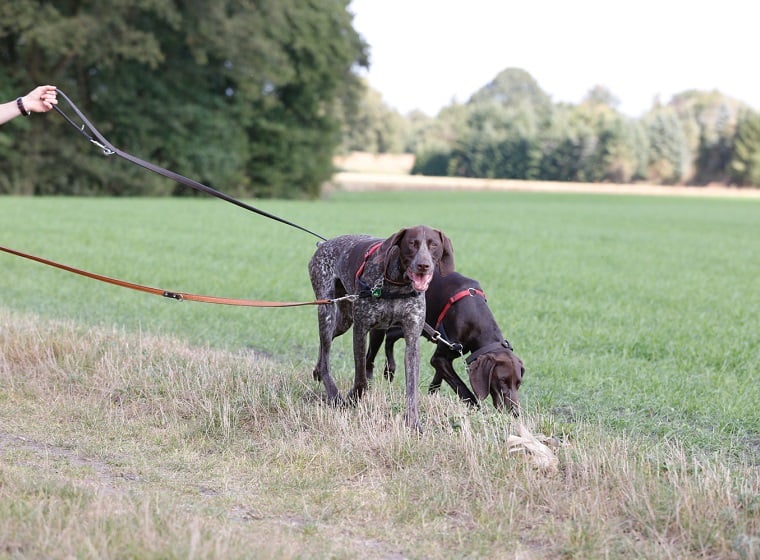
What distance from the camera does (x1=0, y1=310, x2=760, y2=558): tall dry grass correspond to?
13.6 feet

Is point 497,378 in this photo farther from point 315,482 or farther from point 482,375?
point 315,482

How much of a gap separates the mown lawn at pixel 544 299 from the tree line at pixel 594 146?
222ft

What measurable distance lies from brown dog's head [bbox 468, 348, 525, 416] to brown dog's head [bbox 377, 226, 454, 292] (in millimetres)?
1039

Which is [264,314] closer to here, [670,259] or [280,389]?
[280,389]

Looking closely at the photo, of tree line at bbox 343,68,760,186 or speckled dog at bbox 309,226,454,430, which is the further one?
tree line at bbox 343,68,760,186

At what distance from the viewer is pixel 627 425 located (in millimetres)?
6668

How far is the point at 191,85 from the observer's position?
47.0 m

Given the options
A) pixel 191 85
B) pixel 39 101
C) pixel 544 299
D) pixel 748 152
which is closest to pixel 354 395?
pixel 39 101

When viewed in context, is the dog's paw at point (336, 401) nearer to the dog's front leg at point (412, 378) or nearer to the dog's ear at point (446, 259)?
the dog's front leg at point (412, 378)

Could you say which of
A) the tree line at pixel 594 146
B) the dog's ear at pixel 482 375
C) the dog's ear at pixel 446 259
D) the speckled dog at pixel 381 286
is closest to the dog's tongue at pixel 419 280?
the speckled dog at pixel 381 286

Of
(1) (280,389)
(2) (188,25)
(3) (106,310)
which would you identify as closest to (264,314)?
(3) (106,310)

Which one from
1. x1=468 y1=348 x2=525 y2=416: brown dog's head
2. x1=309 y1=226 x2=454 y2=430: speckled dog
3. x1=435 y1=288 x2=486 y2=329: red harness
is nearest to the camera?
x1=309 y1=226 x2=454 y2=430: speckled dog

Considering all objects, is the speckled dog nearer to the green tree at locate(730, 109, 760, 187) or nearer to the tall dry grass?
the tall dry grass

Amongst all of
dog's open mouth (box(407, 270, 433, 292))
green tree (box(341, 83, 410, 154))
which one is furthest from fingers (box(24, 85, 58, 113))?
green tree (box(341, 83, 410, 154))
